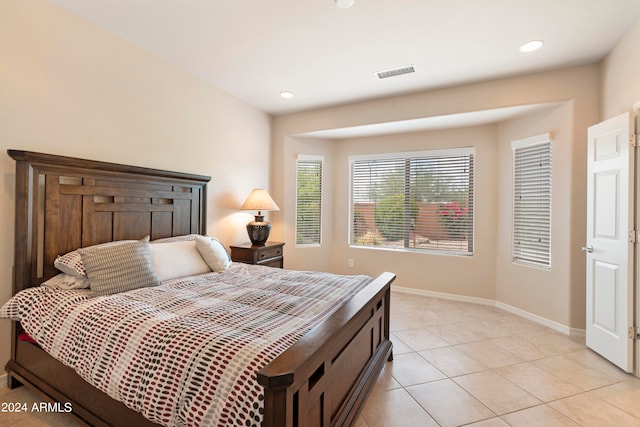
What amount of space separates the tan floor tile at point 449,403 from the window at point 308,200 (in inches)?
118

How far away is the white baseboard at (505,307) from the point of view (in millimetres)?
3097

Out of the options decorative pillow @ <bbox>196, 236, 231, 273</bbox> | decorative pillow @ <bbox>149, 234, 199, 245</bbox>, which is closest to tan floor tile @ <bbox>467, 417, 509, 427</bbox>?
decorative pillow @ <bbox>196, 236, 231, 273</bbox>

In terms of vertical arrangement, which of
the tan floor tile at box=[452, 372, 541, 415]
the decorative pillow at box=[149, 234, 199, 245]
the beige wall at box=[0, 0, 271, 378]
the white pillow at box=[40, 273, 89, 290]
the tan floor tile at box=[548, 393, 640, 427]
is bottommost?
the tan floor tile at box=[452, 372, 541, 415]

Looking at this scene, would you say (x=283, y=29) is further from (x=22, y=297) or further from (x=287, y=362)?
(x=22, y=297)

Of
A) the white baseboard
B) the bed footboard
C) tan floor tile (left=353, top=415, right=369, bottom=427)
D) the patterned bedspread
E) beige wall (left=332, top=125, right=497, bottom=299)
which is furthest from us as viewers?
beige wall (left=332, top=125, right=497, bottom=299)

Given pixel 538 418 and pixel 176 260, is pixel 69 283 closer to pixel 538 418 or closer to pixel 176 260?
pixel 176 260

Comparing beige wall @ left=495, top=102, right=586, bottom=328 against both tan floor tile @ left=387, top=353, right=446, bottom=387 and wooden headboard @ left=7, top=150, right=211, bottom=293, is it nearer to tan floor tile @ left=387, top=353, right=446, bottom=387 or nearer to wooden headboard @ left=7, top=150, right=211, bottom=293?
tan floor tile @ left=387, top=353, right=446, bottom=387

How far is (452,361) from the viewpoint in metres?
2.54

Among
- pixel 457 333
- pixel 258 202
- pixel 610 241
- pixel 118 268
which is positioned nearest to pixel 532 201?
pixel 610 241

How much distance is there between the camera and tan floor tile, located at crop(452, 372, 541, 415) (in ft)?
6.48

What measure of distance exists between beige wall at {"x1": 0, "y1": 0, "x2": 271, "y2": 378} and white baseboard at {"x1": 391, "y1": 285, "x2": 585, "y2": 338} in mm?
2803

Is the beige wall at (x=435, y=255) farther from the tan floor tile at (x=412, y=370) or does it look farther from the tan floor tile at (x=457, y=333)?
the tan floor tile at (x=412, y=370)

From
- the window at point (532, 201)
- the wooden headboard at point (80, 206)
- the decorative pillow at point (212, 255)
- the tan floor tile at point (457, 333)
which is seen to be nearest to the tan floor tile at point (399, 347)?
the tan floor tile at point (457, 333)

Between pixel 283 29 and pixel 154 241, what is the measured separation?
223cm
